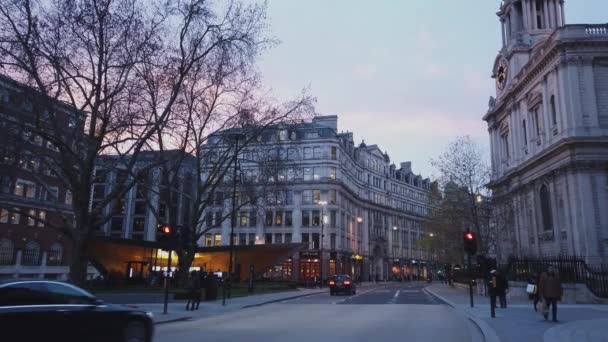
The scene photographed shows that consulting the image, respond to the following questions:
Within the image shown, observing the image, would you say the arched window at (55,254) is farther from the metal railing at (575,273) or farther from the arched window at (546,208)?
the arched window at (546,208)

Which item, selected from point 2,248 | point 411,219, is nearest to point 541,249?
point 2,248

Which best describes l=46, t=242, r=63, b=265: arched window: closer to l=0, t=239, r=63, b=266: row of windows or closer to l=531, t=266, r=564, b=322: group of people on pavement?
l=0, t=239, r=63, b=266: row of windows

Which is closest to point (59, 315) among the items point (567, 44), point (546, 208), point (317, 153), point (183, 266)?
point (183, 266)

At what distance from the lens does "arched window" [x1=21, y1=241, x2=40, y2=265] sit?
156 feet

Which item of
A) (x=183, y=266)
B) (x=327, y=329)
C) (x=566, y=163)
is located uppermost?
(x=566, y=163)

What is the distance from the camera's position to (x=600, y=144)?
3684cm

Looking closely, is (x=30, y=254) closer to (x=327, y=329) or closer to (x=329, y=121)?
(x=327, y=329)

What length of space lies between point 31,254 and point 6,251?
292 centimetres

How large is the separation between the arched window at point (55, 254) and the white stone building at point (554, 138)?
45558mm

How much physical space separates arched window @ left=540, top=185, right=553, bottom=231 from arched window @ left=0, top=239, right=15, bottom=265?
5002 centimetres

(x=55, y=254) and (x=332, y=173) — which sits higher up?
(x=332, y=173)

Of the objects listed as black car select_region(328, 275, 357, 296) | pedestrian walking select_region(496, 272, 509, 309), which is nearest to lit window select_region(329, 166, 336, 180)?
black car select_region(328, 275, 357, 296)

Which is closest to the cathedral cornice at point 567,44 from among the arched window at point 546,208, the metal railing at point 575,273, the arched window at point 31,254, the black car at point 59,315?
the arched window at point 546,208

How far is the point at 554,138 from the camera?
40844mm
